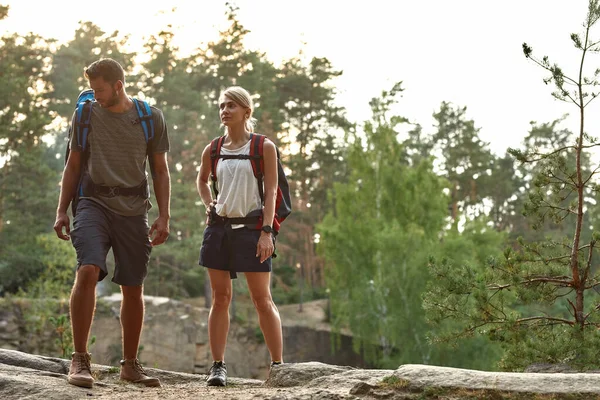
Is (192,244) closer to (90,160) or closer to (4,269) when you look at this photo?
(4,269)

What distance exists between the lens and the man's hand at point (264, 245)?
5379 millimetres

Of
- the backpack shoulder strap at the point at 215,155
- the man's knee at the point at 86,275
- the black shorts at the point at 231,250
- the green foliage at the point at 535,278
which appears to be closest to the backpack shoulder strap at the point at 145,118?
the backpack shoulder strap at the point at 215,155

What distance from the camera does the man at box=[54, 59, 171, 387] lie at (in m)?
4.91

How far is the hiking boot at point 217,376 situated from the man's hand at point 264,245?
2.67 ft

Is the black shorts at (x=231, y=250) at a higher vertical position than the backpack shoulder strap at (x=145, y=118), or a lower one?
lower

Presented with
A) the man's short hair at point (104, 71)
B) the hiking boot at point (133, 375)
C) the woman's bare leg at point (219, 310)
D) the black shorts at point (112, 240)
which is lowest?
the hiking boot at point (133, 375)

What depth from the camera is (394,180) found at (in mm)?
26734

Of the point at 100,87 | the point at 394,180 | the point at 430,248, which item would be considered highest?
the point at 394,180

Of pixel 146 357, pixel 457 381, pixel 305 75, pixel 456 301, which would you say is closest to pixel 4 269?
pixel 146 357

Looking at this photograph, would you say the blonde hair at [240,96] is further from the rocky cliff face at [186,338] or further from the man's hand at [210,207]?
the rocky cliff face at [186,338]

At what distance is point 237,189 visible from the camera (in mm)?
5441

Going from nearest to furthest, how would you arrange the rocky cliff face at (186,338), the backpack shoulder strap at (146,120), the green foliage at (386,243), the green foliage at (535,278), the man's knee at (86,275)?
the man's knee at (86,275)
the backpack shoulder strap at (146,120)
the green foliage at (535,278)
the rocky cliff face at (186,338)
the green foliage at (386,243)

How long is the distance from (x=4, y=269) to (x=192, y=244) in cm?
665

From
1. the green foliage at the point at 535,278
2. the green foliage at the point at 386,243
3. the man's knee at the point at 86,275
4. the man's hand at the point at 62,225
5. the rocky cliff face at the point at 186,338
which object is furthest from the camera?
the green foliage at the point at 386,243
